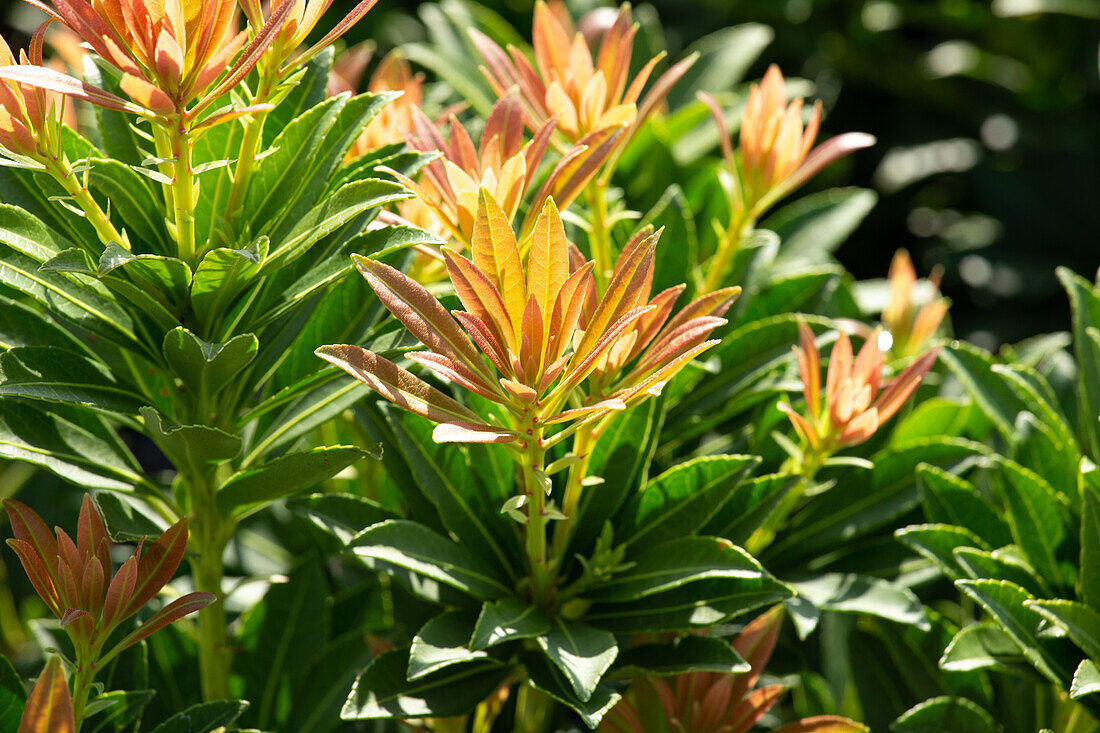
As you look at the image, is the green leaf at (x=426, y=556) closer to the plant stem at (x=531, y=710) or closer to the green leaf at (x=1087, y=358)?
the plant stem at (x=531, y=710)

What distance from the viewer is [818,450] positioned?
112cm

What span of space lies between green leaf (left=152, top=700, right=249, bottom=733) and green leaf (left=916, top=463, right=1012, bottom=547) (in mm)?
803

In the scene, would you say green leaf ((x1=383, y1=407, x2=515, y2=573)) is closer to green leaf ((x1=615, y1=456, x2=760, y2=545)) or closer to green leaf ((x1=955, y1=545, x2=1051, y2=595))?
green leaf ((x1=615, y1=456, x2=760, y2=545))

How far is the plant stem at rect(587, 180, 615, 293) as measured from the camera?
118cm

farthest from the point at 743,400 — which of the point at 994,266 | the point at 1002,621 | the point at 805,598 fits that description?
the point at 994,266

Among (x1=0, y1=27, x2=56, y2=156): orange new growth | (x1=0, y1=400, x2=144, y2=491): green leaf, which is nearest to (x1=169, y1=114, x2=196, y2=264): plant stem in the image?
(x1=0, y1=27, x2=56, y2=156): orange new growth

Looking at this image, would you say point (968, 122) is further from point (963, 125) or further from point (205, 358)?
point (205, 358)

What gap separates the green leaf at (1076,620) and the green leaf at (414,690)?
22.6 inches

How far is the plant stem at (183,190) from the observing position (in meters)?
0.85

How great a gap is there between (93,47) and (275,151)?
211mm

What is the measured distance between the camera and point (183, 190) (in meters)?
0.89

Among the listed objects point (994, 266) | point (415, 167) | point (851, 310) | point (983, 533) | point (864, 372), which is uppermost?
point (415, 167)

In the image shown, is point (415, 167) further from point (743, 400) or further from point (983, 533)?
point (983, 533)

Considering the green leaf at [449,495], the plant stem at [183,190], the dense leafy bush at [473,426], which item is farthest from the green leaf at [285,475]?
the plant stem at [183,190]
